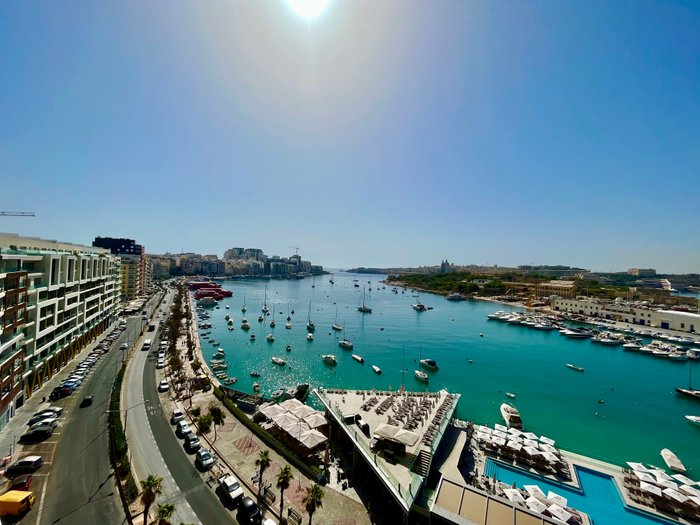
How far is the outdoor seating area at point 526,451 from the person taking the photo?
20.9 meters

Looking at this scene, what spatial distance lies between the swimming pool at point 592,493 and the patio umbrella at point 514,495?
2.48 meters

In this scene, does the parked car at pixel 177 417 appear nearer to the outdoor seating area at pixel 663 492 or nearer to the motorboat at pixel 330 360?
the motorboat at pixel 330 360

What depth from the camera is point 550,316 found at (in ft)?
303

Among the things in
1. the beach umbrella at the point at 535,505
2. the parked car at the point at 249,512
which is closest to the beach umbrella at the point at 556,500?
the beach umbrella at the point at 535,505

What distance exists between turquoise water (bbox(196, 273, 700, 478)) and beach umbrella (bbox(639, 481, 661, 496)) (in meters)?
6.41

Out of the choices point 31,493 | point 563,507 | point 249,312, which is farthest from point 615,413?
point 249,312

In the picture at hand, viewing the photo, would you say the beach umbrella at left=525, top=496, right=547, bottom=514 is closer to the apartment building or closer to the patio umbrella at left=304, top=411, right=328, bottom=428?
the patio umbrella at left=304, top=411, right=328, bottom=428

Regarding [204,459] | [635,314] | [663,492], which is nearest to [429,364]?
[663,492]

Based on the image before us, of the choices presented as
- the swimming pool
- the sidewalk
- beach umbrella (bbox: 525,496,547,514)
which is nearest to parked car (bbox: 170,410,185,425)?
the sidewalk

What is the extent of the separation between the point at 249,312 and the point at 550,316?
285 feet

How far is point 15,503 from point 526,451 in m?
28.6

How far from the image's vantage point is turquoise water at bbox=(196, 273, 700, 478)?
2978 centimetres

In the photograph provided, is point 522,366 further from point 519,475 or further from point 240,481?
point 240,481

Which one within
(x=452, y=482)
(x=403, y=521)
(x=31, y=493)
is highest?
(x=452, y=482)
